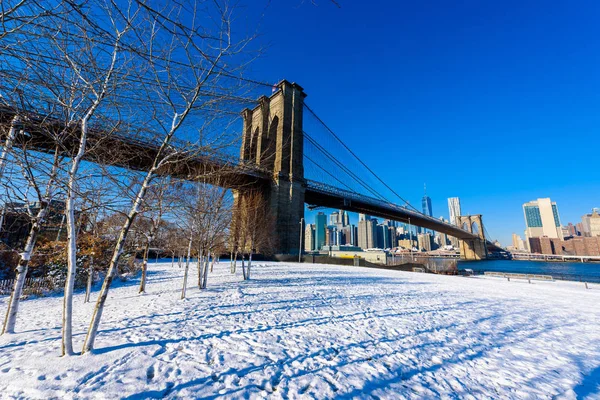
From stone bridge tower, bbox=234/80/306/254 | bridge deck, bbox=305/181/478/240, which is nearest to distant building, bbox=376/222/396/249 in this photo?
bridge deck, bbox=305/181/478/240

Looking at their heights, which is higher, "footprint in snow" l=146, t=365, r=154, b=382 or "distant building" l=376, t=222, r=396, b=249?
"distant building" l=376, t=222, r=396, b=249

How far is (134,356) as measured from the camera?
338 cm

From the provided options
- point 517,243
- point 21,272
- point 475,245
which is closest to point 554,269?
point 475,245

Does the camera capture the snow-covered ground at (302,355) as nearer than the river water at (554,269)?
Yes

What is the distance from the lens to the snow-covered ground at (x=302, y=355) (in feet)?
9.18

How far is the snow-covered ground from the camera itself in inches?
110

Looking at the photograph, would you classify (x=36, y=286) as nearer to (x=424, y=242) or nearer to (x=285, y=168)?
(x=285, y=168)

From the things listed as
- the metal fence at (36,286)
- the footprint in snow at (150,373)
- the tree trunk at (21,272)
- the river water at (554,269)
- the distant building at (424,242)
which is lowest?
the river water at (554,269)

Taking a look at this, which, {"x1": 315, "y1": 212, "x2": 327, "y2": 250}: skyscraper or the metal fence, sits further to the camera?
{"x1": 315, "y1": 212, "x2": 327, "y2": 250}: skyscraper

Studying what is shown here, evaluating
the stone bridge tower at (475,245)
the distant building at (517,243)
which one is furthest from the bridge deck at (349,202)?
the distant building at (517,243)

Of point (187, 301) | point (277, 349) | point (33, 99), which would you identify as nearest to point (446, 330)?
point (277, 349)

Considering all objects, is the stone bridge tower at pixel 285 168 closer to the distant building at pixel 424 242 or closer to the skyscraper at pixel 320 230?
the skyscraper at pixel 320 230

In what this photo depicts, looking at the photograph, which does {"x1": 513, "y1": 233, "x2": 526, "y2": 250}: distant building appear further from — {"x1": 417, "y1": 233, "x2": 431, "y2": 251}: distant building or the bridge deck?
the bridge deck

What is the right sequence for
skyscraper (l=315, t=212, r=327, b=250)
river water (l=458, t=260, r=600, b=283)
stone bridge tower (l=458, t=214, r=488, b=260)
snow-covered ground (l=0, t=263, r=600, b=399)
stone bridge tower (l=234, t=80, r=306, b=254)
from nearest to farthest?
snow-covered ground (l=0, t=263, r=600, b=399) < river water (l=458, t=260, r=600, b=283) < stone bridge tower (l=234, t=80, r=306, b=254) < stone bridge tower (l=458, t=214, r=488, b=260) < skyscraper (l=315, t=212, r=327, b=250)
